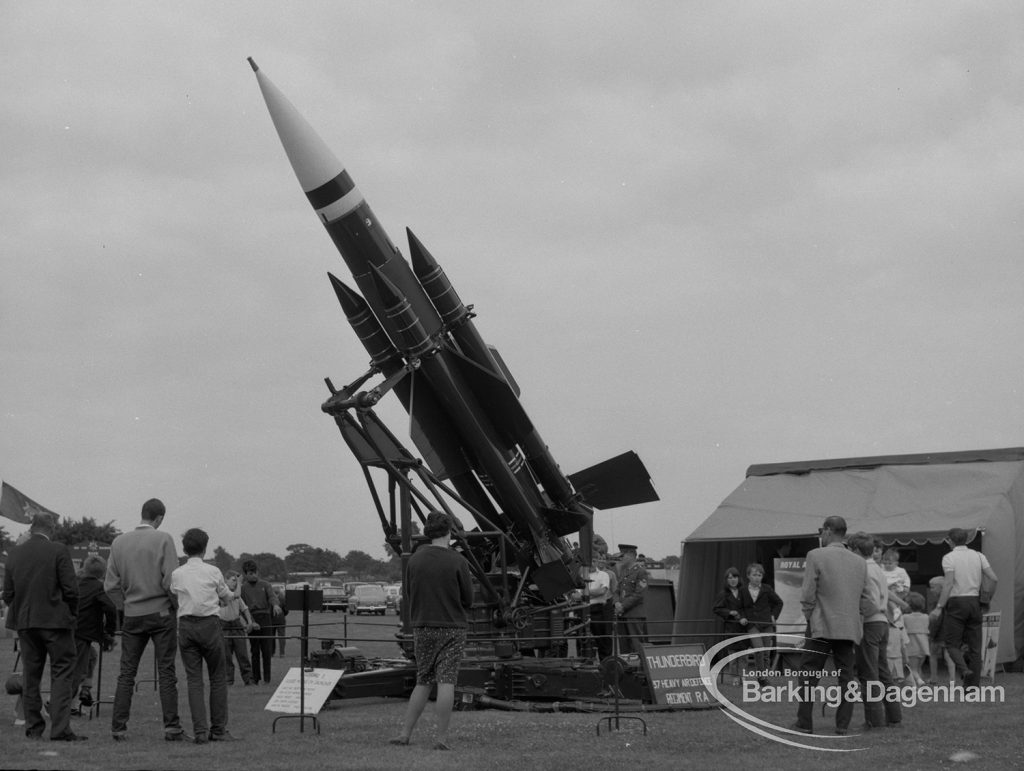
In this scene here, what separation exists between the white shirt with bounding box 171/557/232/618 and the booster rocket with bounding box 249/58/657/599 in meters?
3.40

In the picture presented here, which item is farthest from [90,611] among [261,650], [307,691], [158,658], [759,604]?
[759,604]

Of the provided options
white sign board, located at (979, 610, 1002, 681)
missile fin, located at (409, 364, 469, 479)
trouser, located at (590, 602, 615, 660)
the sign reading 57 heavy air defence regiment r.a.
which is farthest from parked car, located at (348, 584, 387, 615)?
the sign reading 57 heavy air defence regiment r.a.

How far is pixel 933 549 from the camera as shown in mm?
17828

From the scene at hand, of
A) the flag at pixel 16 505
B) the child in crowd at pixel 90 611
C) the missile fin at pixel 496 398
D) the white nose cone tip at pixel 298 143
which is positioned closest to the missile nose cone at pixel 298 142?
the white nose cone tip at pixel 298 143

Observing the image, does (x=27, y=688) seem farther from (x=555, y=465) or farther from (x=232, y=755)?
(x=555, y=465)

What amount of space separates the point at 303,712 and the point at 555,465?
503cm

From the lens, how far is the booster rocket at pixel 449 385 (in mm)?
11391

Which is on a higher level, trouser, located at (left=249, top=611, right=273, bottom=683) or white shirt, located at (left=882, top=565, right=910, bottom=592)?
white shirt, located at (left=882, top=565, right=910, bottom=592)

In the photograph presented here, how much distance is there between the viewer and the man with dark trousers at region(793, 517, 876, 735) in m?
8.71

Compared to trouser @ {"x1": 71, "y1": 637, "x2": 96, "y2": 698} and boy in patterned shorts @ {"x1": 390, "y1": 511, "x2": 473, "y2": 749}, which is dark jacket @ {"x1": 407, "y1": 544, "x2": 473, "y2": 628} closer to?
boy in patterned shorts @ {"x1": 390, "y1": 511, "x2": 473, "y2": 749}

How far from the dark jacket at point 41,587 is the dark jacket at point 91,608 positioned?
1485mm

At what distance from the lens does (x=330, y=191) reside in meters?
11.3

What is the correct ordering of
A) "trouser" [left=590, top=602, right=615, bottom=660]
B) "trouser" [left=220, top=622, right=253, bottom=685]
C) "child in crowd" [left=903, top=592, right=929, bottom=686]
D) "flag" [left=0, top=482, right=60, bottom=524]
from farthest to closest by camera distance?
"flag" [left=0, top=482, right=60, bottom=524], "trouser" [left=220, top=622, right=253, bottom=685], "trouser" [left=590, top=602, right=615, bottom=660], "child in crowd" [left=903, top=592, right=929, bottom=686]

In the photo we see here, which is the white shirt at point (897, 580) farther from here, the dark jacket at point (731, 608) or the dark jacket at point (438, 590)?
the dark jacket at point (438, 590)
